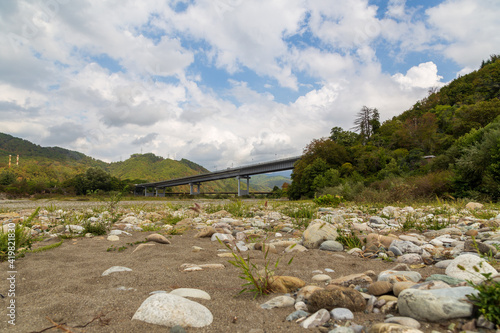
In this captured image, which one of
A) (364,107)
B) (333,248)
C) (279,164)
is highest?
(364,107)

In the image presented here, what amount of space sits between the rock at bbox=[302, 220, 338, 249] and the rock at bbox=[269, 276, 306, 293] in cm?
187

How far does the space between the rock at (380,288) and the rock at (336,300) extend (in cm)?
27

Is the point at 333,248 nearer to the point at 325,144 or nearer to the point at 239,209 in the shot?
the point at 239,209

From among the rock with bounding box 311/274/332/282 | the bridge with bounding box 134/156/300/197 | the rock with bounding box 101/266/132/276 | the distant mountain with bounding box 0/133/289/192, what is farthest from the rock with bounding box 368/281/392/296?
the distant mountain with bounding box 0/133/289/192

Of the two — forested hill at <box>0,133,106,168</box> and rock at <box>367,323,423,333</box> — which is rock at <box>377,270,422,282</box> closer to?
rock at <box>367,323,423,333</box>

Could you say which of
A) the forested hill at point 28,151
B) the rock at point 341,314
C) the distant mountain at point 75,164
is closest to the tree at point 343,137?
the rock at point 341,314

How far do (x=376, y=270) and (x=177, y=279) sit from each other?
7.05ft

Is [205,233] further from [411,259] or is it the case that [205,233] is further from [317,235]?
[411,259]

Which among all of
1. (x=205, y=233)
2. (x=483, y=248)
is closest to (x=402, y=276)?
(x=483, y=248)

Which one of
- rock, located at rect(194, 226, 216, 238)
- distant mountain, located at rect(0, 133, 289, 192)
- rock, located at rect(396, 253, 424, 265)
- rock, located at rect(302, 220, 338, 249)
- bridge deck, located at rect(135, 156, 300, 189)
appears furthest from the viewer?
distant mountain, located at rect(0, 133, 289, 192)

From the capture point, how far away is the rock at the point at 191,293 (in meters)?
2.19

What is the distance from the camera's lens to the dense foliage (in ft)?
41.4

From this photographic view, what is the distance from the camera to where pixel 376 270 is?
115 inches

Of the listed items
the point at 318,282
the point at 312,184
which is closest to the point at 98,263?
the point at 318,282
